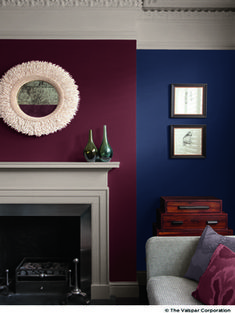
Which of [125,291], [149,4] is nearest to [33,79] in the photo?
[149,4]

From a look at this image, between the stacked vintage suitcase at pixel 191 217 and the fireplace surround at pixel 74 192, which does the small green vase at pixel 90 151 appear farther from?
the stacked vintage suitcase at pixel 191 217

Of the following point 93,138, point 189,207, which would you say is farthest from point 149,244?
point 93,138

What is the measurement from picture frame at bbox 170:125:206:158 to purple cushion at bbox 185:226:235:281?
1.17m

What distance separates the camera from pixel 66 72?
2.65m

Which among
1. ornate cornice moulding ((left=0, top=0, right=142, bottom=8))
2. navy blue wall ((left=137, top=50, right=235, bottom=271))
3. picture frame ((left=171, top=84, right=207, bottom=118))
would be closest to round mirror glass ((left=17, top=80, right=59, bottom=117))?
ornate cornice moulding ((left=0, top=0, right=142, bottom=8))

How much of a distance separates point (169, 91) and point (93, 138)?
98 cm

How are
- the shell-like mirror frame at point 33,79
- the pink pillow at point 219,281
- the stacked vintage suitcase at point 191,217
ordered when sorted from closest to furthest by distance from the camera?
the pink pillow at point 219,281 → the stacked vintage suitcase at point 191,217 → the shell-like mirror frame at point 33,79

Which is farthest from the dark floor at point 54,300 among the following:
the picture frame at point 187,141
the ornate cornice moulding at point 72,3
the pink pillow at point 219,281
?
the ornate cornice moulding at point 72,3

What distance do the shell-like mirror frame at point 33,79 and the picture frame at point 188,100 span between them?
1.05m

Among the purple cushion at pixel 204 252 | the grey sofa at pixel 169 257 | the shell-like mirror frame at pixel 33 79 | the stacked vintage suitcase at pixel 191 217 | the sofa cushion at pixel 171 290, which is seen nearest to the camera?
the sofa cushion at pixel 171 290

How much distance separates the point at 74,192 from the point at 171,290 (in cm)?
127

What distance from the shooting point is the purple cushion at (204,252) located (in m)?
1.80

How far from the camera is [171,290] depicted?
1.75m

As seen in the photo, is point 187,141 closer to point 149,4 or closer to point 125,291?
point 149,4
